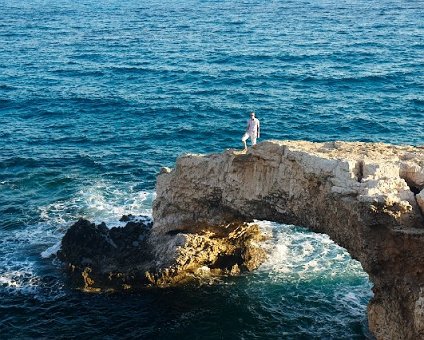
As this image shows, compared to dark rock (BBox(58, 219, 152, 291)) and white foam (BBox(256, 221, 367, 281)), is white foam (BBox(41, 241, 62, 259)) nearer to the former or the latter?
dark rock (BBox(58, 219, 152, 291))

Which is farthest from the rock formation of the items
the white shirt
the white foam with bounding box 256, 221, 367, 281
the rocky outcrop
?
the white shirt

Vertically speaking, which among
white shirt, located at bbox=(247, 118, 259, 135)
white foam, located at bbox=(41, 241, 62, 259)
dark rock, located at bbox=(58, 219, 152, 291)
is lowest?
white foam, located at bbox=(41, 241, 62, 259)

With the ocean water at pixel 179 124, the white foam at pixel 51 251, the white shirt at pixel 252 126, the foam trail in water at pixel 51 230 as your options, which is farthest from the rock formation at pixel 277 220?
the white shirt at pixel 252 126

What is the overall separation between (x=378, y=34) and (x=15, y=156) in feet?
187

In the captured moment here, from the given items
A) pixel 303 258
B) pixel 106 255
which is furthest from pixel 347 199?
pixel 106 255

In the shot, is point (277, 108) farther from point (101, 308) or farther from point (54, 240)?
point (101, 308)

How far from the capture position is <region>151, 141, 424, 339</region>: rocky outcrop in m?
23.5

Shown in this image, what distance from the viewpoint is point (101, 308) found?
108 feet

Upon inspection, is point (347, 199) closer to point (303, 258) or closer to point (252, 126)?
point (252, 126)

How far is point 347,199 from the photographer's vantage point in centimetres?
2475

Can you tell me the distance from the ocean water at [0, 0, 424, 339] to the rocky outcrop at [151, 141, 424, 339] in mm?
5450

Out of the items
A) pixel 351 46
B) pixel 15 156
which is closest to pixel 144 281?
pixel 15 156

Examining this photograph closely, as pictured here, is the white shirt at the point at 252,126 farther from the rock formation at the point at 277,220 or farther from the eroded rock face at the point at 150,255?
the eroded rock face at the point at 150,255

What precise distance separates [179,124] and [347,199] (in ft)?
111
